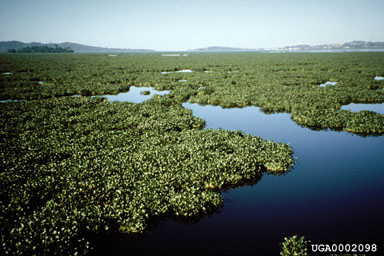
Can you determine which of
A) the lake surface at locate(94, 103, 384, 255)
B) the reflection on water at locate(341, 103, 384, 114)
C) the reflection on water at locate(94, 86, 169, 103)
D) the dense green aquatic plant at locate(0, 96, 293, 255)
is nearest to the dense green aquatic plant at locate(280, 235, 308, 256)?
the lake surface at locate(94, 103, 384, 255)

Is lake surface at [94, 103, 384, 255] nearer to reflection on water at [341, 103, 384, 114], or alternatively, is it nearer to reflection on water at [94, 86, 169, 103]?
reflection on water at [341, 103, 384, 114]

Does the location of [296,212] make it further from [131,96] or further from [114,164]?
[131,96]

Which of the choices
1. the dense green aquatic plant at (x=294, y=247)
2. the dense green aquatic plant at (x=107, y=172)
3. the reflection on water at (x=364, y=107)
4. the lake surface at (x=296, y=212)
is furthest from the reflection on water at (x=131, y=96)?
the dense green aquatic plant at (x=294, y=247)

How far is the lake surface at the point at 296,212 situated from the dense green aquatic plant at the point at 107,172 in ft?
2.45

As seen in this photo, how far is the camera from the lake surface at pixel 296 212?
855 centimetres

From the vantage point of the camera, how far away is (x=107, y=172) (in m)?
12.3

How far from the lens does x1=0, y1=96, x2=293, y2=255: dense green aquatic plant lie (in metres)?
8.59

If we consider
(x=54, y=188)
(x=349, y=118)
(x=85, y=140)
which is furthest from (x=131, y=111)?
(x=349, y=118)

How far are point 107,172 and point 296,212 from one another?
1023 cm

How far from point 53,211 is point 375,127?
24372 mm

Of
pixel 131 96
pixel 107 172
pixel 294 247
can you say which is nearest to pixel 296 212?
pixel 294 247

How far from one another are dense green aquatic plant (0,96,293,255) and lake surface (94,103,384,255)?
746mm

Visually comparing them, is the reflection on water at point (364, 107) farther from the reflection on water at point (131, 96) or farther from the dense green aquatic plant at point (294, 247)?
the reflection on water at point (131, 96)

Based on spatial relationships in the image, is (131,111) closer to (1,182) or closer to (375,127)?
(1,182)
